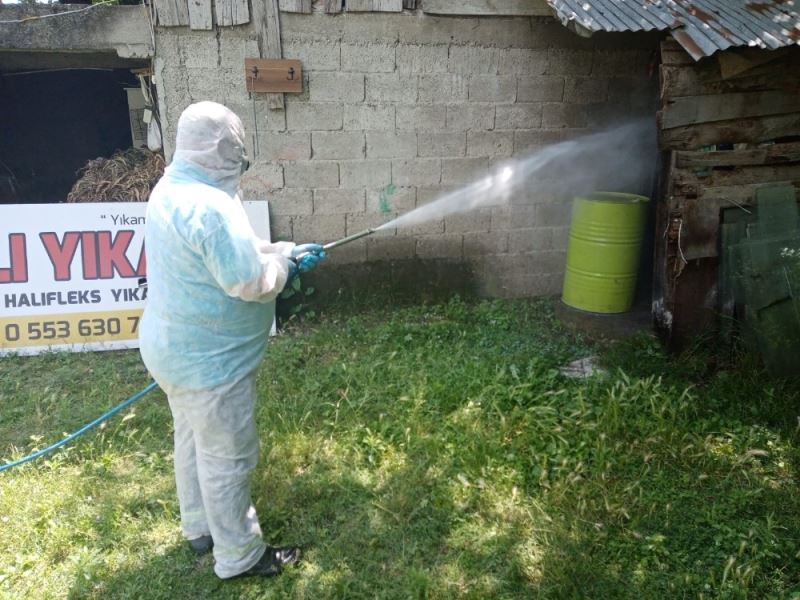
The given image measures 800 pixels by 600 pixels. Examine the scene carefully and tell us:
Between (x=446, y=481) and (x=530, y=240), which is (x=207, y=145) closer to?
(x=446, y=481)

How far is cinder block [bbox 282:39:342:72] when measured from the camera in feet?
16.4

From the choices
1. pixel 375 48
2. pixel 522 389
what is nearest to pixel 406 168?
pixel 375 48

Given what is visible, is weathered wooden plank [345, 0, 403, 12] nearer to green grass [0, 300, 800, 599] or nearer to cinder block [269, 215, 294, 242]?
cinder block [269, 215, 294, 242]

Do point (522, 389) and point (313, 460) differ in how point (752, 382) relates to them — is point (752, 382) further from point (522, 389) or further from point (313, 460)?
point (313, 460)

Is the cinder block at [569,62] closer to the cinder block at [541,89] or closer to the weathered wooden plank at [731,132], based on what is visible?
the cinder block at [541,89]

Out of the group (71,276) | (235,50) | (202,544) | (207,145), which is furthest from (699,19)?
(71,276)

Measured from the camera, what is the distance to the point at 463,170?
5605 mm

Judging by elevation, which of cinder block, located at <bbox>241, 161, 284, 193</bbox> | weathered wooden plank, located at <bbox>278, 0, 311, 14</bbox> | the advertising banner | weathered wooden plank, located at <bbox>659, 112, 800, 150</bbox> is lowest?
the advertising banner

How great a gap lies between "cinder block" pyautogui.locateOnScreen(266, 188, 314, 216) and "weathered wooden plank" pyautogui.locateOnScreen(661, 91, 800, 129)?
2.72 m

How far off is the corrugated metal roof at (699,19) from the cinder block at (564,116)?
3.77 ft

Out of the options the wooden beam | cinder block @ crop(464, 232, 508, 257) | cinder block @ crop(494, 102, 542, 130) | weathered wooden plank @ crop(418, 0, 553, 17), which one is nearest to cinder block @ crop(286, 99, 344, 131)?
the wooden beam

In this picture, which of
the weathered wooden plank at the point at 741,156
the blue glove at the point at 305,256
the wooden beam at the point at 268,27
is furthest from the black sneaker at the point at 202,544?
the weathered wooden plank at the point at 741,156

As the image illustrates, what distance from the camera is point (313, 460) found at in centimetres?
361

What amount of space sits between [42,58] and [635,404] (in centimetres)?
615
